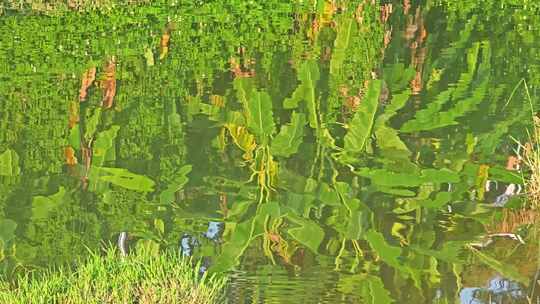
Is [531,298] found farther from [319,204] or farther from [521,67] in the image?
[521,67]

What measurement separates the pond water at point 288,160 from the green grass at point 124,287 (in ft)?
1.63

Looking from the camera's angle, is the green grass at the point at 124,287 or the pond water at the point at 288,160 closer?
the green grass at the point at 124,287

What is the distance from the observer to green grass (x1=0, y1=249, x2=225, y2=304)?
5.08 m

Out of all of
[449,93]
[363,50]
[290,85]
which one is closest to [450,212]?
[449,93]

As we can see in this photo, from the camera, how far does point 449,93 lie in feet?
35.7

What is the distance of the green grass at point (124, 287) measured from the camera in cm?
508

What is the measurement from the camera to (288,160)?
8.63 meters

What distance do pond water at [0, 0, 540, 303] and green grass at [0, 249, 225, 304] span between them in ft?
1.63

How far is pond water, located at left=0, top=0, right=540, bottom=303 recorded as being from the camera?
6.32 metres

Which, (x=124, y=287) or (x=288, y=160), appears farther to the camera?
(x=288, y=160)

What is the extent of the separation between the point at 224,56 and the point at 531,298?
922cm

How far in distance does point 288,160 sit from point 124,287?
11.9ft

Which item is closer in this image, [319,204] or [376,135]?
[319,204]

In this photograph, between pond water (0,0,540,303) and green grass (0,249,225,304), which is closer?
green grass (0,249,225,304)
